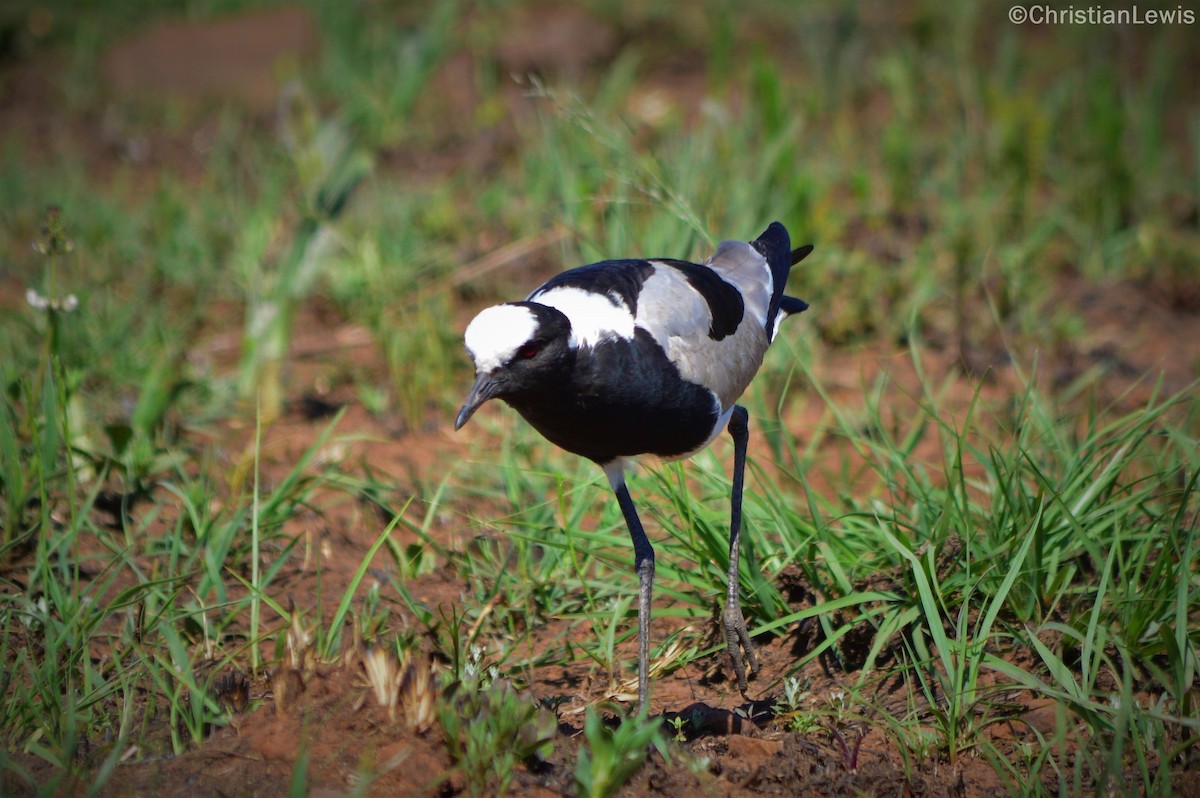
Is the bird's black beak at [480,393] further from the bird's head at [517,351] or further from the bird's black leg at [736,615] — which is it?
the bird's black leg at [736,615]

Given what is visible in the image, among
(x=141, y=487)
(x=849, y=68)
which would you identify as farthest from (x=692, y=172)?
(x=849, y=68)

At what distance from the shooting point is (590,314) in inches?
101

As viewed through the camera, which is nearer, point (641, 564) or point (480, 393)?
point (480, 393)

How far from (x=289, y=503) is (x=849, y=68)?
4.76 meters

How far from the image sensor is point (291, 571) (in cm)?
323

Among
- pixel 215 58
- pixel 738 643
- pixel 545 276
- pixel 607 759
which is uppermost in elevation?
pixel 215 58

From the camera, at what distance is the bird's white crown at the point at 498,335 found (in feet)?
7.68

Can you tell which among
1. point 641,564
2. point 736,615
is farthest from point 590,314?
point 736,615

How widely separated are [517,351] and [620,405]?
0.30 metres

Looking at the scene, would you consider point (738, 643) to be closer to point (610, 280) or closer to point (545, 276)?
point (610, 280)

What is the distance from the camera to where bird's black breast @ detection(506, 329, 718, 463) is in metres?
2.48

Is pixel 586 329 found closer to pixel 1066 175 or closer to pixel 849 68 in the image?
pixel 1066 175

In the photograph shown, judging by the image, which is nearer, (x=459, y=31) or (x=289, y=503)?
(x=289, y=503)

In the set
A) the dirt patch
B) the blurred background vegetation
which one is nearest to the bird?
the blurred background vegetation
